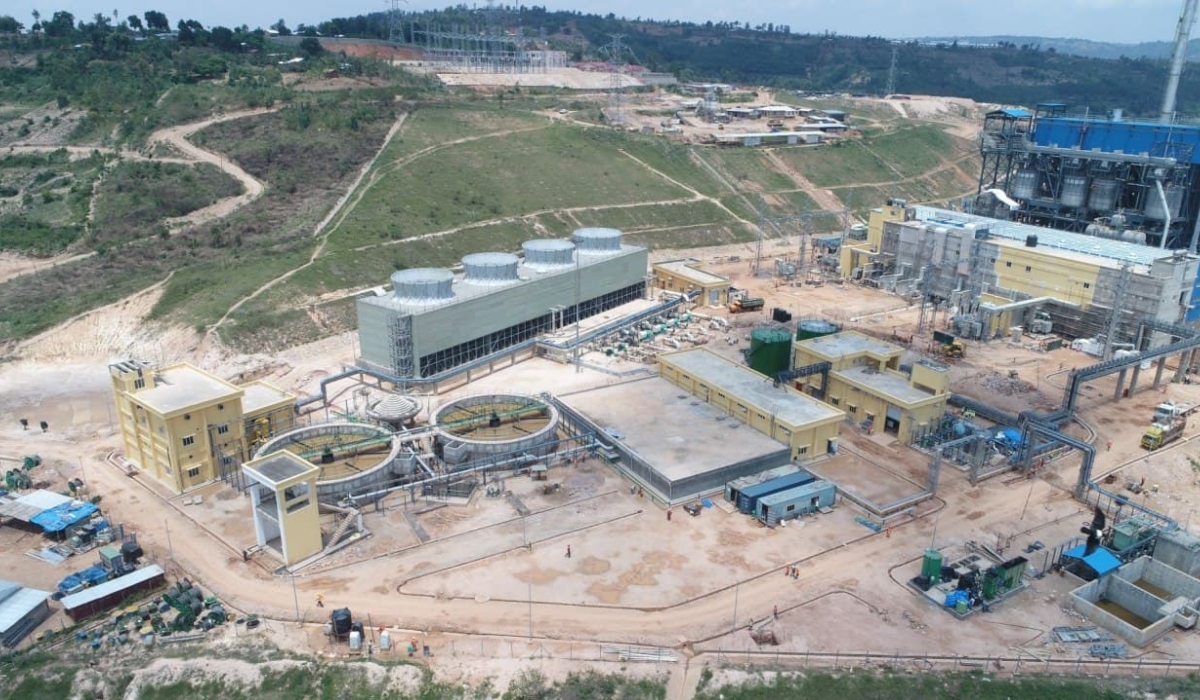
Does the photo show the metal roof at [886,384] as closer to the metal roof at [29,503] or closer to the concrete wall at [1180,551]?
the concrete wall at [1180,551]

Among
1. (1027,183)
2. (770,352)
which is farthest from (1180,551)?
(1027,183)

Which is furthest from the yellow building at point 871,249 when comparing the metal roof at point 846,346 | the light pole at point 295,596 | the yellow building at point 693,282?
the light pole at point 295,596

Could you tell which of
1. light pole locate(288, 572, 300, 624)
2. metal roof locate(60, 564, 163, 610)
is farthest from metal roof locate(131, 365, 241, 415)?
light pole locate(288, 572, 300, 624)

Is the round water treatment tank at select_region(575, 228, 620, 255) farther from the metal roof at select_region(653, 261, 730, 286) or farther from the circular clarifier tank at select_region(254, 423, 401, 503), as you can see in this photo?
the circular clarifier tank at select_region(254, 423, 401, 503)

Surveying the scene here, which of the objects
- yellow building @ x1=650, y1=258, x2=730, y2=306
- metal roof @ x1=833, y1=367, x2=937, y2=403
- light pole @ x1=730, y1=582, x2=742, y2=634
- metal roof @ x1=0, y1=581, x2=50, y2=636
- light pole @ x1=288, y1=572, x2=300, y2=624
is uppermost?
metal roof @ x1=833, y1=367, x2=937, y2=403

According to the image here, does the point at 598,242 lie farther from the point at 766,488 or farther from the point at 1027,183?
the point at 1027,183

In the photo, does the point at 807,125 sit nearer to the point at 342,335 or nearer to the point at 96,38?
the point at 342,335
